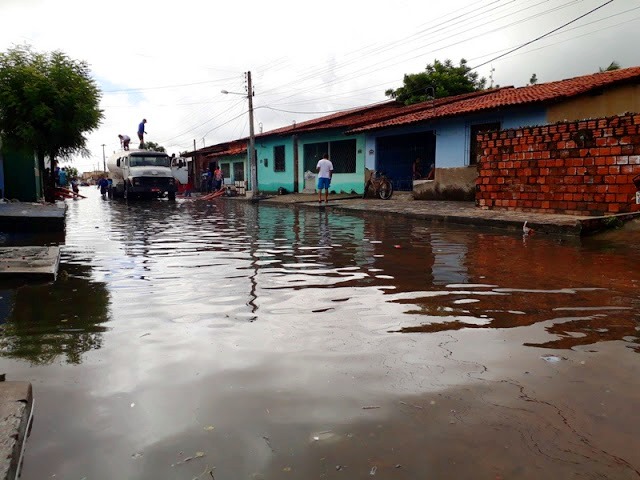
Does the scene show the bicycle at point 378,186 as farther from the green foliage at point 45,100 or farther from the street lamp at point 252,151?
the green foliage at point 45,100

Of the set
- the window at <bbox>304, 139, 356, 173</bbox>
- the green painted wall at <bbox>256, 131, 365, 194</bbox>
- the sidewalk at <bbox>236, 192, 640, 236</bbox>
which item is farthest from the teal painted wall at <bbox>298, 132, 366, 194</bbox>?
the sidewalk at <bbox>236, 192, 640, 236</bbox>

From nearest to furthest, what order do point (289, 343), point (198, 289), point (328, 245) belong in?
point (289, 343), point (198, 289), point (328, 245)

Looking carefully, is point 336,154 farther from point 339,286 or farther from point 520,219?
point 339,286

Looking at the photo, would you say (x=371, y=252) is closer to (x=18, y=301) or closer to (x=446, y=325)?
(x=446, y=325)

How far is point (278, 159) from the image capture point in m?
31.2

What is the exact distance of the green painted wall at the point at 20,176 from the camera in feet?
67.1

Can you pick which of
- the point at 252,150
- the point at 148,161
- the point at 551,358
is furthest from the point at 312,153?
the point at 551,358

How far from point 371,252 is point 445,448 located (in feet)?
18.8

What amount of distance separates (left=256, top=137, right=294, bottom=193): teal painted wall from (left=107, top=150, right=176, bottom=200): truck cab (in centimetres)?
645

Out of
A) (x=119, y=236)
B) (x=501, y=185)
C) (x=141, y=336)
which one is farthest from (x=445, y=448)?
(x=501, y=185)

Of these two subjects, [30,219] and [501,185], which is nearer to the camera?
[30,219]

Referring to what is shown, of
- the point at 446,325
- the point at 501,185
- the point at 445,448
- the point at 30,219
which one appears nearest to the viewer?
the point at 445,448

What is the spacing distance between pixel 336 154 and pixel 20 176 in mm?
13797

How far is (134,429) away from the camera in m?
2.36
